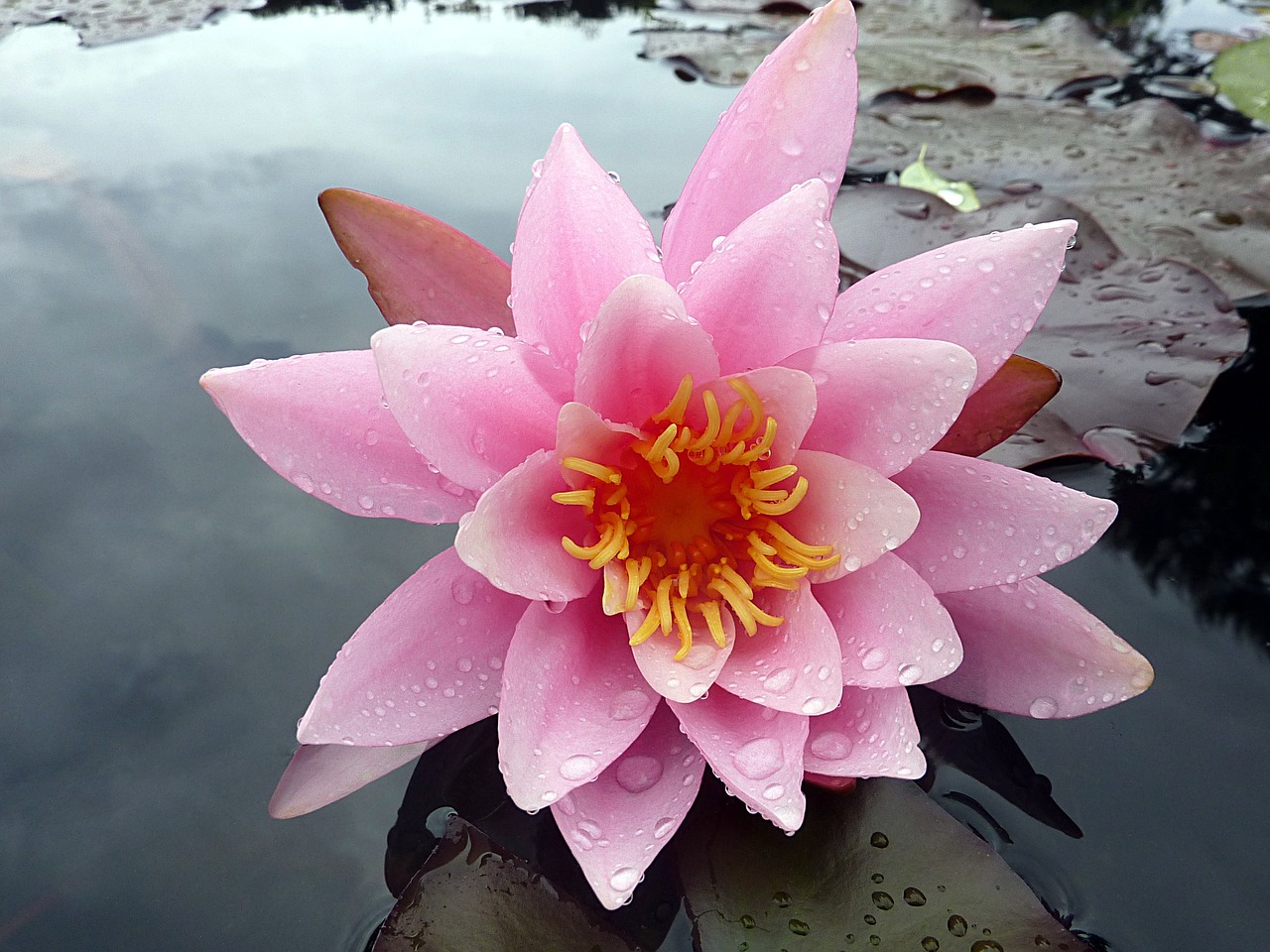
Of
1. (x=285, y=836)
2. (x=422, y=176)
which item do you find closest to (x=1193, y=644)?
(x=285, y=836)

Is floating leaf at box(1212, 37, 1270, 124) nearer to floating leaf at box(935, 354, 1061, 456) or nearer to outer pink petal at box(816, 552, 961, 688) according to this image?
floating leaf at box(935, 354, 1061, 456)

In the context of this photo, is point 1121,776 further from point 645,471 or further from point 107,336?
point 107,336

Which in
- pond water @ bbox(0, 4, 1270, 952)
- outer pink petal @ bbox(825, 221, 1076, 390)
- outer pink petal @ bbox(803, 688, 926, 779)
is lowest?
pond water @ bbox(0, 4, 1270, 952)

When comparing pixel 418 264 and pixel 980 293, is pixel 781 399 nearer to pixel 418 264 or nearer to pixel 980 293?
pixel 980 293

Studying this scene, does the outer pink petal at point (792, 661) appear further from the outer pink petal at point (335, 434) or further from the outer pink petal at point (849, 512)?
the outer pink petal at point (335, 434)

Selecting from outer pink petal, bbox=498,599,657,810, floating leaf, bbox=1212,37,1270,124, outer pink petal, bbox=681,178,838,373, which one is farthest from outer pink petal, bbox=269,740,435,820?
floating leaf, bbox=1212,37,1270,124

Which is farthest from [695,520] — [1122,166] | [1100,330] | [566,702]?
[1122,166]

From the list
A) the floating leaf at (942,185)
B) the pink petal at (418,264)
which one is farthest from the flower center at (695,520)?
the floating leaf at (942,185)
